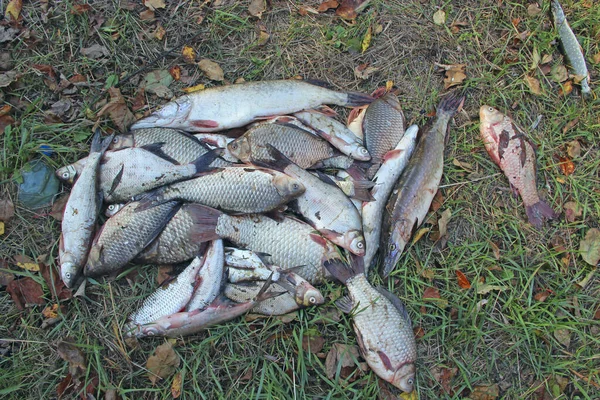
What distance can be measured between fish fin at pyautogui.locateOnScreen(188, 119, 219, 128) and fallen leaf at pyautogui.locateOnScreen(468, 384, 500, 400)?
273cm

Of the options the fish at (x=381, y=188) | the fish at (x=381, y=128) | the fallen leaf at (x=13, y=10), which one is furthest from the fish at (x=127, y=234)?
the fallen leaf at (x=13, y=10)

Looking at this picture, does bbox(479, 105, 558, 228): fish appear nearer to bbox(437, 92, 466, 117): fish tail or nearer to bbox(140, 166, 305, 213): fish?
bbox(437, 92, 466, 117): fish tail

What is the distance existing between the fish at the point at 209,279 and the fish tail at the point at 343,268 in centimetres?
75

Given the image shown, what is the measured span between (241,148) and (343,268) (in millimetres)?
1152

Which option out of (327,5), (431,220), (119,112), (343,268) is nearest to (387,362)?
(343,268)

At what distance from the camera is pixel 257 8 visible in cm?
386

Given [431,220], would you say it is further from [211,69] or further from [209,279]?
[211,69]

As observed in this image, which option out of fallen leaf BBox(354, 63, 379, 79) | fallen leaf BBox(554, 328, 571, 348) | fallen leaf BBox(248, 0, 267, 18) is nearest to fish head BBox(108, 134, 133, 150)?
fallen leaf BBox(248, 0, 267, 18)

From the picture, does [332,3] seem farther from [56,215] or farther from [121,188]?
[56,215]

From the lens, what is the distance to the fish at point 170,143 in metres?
3.17

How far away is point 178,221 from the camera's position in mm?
3018

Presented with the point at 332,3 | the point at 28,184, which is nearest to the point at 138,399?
the point at 28,184

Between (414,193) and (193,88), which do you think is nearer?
(414,193)

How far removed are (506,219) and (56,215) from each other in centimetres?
347
